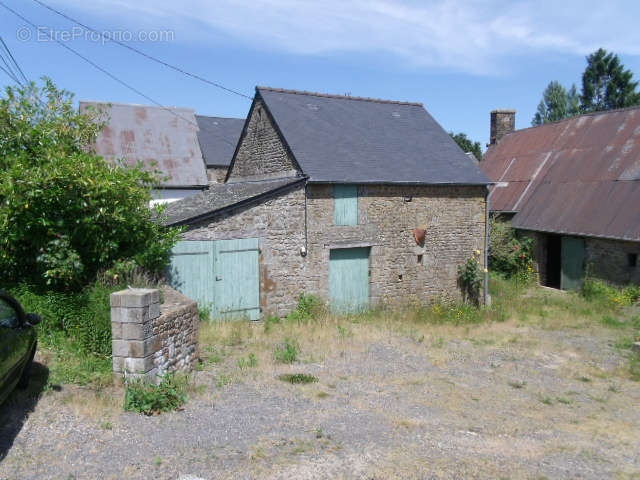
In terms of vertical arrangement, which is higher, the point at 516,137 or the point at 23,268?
the point at 516,137

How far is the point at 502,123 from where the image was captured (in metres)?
26.3

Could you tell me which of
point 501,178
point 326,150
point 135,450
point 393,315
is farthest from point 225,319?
point 501,178

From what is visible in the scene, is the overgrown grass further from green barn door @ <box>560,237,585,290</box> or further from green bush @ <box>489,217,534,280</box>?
green barn door @ <box>560,237,585,290</box>

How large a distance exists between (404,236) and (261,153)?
16.5 feet

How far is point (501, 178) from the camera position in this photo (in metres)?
23.2

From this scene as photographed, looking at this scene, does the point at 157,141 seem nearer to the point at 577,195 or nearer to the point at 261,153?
the point at 261,153

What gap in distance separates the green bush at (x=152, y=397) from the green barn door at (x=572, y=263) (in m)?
15.0

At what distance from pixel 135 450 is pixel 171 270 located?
256 inches

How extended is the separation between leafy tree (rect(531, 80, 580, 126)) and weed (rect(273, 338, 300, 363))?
47.3m

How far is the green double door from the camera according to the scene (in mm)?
11758

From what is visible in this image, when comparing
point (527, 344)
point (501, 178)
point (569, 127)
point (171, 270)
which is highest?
point (569, 127)

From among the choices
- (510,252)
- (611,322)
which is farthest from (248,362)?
(510,252)

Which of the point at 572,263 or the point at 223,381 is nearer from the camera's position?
the point at 223,381

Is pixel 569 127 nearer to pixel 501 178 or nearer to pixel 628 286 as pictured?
pixel 501 178
